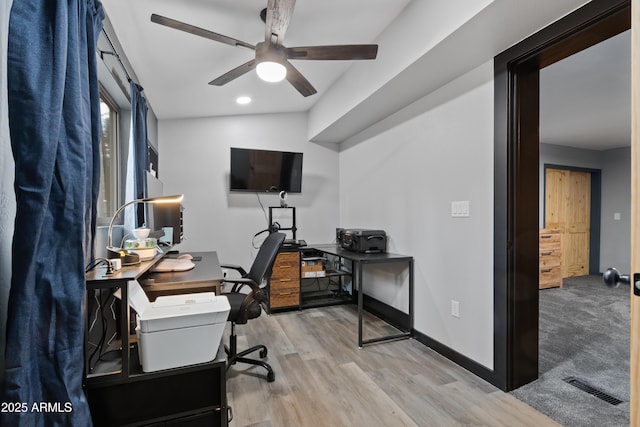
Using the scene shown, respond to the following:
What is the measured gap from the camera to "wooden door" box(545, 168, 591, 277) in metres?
5.33

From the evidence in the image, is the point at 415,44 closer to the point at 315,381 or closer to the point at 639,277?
the point at 639,277

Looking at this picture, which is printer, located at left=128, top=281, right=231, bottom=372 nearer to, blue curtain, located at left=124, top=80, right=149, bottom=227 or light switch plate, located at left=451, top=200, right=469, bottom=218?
blue curtain, located at left=124, top=80, right=149, bottom=227

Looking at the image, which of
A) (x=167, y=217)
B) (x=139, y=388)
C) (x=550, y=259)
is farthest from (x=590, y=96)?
(x=139, y=388)

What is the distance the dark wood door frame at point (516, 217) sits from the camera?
1.98m

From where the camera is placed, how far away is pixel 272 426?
1.69m

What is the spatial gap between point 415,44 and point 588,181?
570cm

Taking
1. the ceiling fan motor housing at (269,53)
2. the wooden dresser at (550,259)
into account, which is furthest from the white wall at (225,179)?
the wooden dresser at (550,259)

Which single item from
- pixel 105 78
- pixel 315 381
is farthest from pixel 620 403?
pixel 105 78

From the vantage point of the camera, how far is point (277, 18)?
66.9 inches

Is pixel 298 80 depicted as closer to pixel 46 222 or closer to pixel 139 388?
pixel 46 222

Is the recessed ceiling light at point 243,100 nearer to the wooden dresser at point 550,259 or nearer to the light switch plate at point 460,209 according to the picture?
the light switch plate at point 460,209

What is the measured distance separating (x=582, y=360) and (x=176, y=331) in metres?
2.89

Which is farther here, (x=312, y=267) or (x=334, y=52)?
(x=312, y=267)

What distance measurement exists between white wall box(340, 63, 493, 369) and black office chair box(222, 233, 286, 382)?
133 cm
